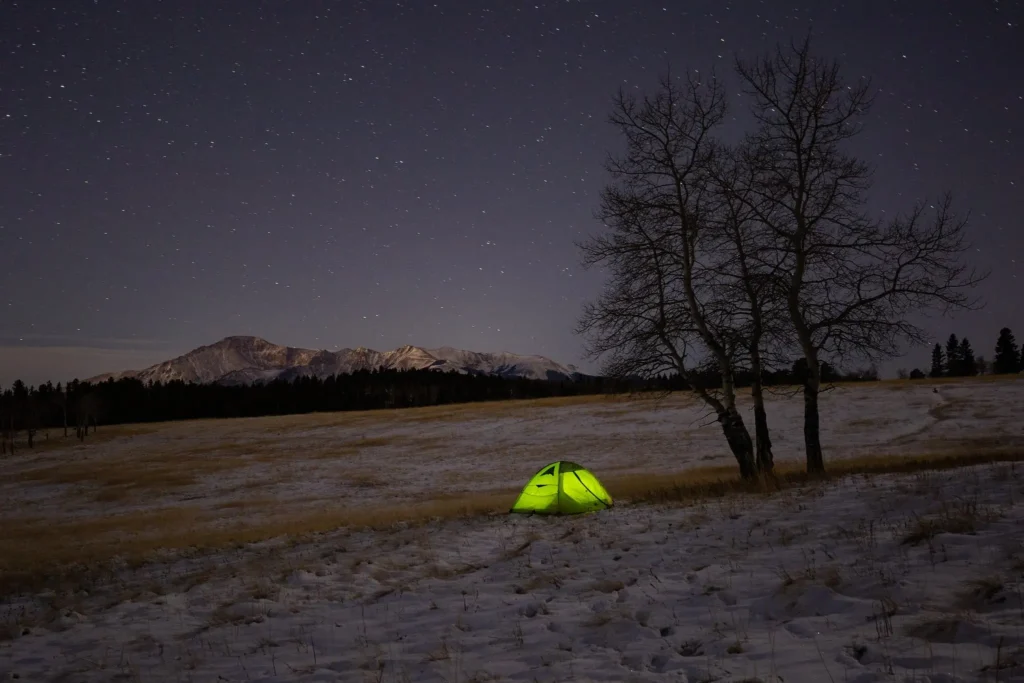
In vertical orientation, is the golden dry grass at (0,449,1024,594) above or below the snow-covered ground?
below

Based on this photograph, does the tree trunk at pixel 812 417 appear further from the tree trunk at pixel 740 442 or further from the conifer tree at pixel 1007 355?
the conifer tree at pixel 1007 355

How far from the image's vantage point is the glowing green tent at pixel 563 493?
597 inches

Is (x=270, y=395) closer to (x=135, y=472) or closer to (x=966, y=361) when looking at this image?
(x=135, y=472)

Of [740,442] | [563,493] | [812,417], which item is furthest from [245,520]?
[812,417]

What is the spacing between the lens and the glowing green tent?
15172 mm

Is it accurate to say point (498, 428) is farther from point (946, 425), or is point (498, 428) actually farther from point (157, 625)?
point (157, 625)

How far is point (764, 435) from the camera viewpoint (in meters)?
17.3

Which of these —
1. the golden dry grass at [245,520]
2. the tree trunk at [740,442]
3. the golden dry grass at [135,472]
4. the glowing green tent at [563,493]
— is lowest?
the golden dry grass at [135,472]

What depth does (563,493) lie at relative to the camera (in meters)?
15.3

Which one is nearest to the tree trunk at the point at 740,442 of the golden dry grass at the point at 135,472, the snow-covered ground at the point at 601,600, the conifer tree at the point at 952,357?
the snow-covered ground at the point at 601,600

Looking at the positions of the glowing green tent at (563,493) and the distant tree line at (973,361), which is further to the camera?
the distant tree line at (973,361)

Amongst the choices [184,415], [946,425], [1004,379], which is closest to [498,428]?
[946,425]

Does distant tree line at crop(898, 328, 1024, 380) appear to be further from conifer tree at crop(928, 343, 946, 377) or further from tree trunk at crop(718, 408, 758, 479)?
tree trunk at crop(718, 408, 758, 479)

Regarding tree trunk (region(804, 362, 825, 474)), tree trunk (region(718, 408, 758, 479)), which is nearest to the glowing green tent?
tree trunk (region(718, 408, 758, 479))
